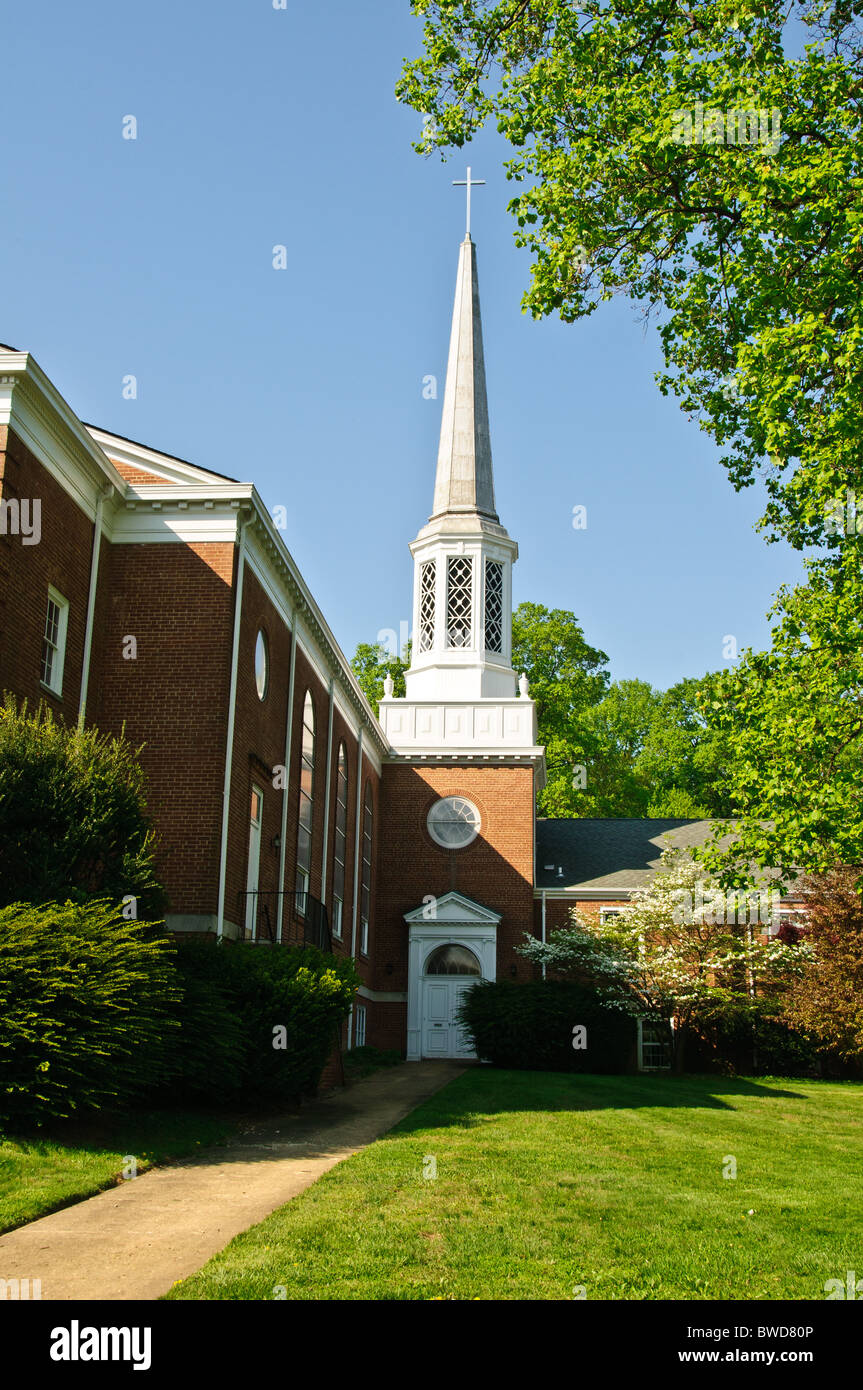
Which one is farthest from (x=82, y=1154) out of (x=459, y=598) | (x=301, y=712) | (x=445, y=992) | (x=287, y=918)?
(x=459, y=598)

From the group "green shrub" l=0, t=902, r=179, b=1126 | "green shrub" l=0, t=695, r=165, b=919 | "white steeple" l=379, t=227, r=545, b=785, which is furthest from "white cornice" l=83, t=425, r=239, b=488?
"white steeple" l=379, t=227, r=545, b=785

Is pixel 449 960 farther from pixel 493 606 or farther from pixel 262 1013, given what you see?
pixel 262 1013

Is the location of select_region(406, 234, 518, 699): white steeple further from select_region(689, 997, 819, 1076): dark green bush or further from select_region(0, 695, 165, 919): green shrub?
select_region(0, 695, 165, 919): green shrub

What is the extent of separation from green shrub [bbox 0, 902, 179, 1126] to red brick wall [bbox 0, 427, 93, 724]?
185 inches

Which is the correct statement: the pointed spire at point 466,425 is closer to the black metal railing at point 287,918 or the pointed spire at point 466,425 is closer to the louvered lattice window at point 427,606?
the louvered lattice window at point 427,606

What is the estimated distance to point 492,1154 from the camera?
45.6 ft

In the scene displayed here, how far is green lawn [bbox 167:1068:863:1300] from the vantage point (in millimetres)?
8023

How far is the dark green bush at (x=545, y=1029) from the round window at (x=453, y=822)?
867 centimetres

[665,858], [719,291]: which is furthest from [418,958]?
[719,291]

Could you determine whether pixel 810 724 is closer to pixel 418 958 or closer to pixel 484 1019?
pixel 484 1019

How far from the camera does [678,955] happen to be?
30875mm
